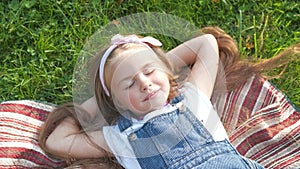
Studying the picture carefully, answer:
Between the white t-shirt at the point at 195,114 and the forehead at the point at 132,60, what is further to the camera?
the white t-shirt at the point at 195,114

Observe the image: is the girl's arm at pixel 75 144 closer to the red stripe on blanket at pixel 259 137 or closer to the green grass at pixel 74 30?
the green grass at pixel 74 30

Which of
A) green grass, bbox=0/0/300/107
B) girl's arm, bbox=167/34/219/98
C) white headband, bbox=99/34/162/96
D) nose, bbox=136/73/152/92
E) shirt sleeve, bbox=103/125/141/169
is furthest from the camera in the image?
green grass, bbox=0/0/300/107

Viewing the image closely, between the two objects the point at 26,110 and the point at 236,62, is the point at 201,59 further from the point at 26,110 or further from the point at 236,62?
the point at 26,110

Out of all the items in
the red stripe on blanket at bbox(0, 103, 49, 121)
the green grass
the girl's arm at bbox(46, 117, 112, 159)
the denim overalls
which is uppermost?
the green grass

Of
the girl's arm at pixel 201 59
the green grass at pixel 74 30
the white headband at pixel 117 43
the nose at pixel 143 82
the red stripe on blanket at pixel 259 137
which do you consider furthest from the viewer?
the green grass at pixel 74 30

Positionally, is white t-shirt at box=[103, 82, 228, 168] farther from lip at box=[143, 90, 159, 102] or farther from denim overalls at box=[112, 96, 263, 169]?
lip at box=[143, 90, 159, 102]

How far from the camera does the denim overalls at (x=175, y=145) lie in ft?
7.97

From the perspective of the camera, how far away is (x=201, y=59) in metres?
2.66

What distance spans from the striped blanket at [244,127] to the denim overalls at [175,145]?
249mm

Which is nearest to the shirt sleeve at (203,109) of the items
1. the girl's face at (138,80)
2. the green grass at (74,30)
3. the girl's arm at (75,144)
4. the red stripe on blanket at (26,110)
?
the girl's face at (138,80)

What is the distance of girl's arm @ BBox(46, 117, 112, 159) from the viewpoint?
8.34 ft

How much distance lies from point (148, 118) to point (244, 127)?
54 cm

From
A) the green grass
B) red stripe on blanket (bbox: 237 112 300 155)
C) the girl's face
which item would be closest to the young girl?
the girl's face

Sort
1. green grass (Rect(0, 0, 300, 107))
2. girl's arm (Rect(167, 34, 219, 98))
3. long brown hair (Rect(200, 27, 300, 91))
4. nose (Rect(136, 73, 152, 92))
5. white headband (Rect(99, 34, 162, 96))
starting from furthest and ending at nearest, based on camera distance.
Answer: green grass (Rect(0, 0, 300, 107)) < long brown hair (Rect(200, 27, 300, 91)) < girl's arm (Rect(167, 34, 219, 98)) < white headband (Rect(99, 34, 162, 96)) < nose (Rect(136, 73, 152, 92))
